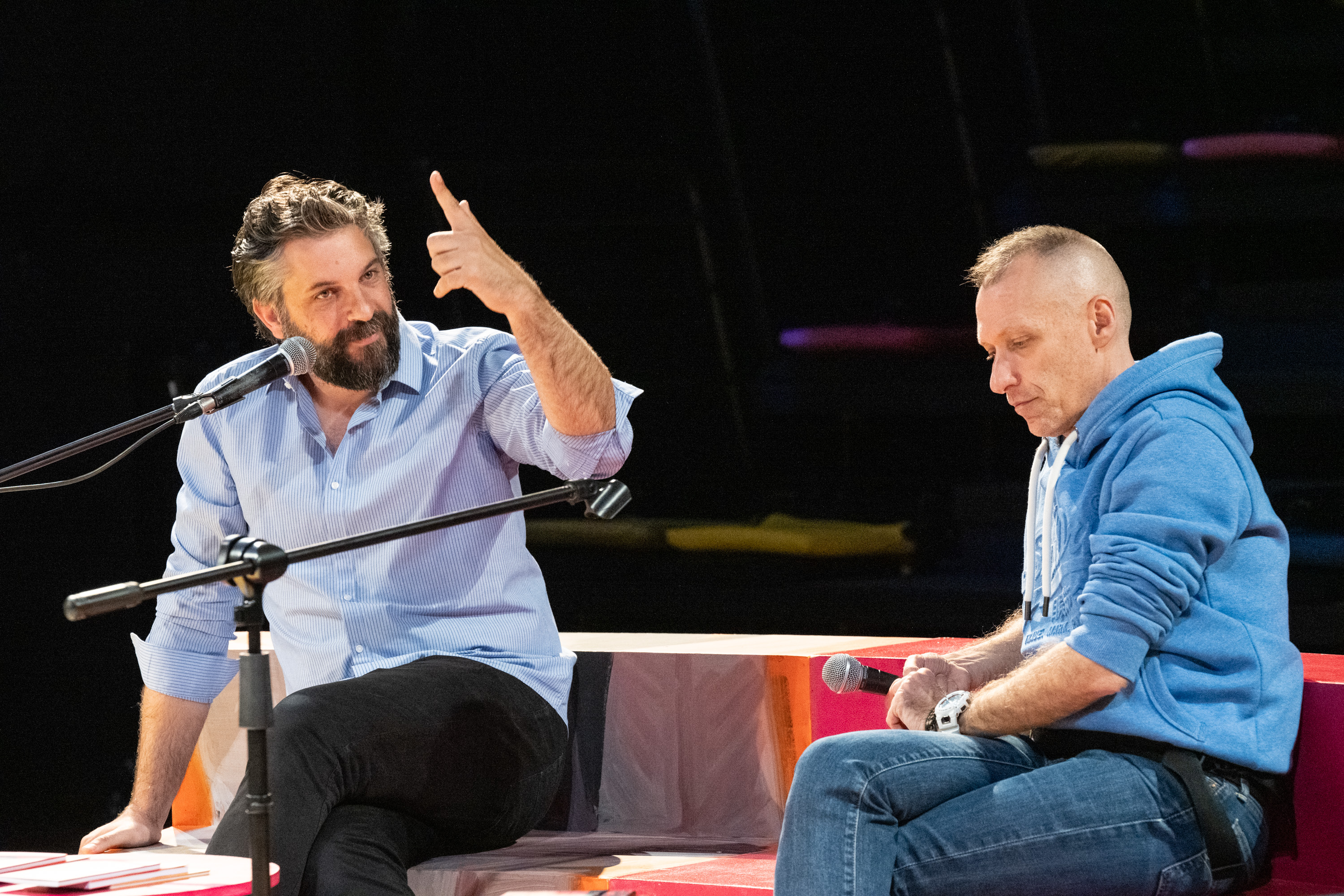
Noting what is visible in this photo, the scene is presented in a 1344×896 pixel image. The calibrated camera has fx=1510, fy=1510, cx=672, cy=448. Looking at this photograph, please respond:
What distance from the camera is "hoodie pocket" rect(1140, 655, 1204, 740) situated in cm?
182

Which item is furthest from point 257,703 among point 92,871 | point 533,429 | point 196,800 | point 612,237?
point 612,237

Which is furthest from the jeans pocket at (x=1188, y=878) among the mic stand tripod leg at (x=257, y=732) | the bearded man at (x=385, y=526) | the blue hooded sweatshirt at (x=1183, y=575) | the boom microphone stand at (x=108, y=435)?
the boom microphone stand at (x=108, y=435)

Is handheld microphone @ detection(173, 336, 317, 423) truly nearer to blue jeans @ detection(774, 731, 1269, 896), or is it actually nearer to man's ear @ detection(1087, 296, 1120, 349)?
blue jeans @ detection(774, 731, 1269, 896)

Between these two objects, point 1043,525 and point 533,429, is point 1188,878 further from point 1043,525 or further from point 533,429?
point 533,429

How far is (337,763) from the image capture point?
2029 millimetres

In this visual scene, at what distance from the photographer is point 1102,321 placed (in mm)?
1990

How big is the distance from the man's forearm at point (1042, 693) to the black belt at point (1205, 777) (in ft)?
0.21

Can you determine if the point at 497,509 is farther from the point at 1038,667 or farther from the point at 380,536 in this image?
the point at 1038,667

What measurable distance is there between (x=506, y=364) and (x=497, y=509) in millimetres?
755

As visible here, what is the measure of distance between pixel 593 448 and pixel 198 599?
0.71 meters

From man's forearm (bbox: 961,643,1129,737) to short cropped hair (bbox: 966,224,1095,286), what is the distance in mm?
522

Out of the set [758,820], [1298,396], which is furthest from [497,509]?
[1298,396]

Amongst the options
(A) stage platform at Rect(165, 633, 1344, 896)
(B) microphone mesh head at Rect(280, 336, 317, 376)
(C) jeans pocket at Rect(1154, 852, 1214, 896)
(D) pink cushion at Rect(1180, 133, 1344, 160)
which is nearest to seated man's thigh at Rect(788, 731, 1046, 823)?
(C) jeans pocket at Rect(1154, 852, 1214, 896)

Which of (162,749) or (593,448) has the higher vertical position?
(593,448)
